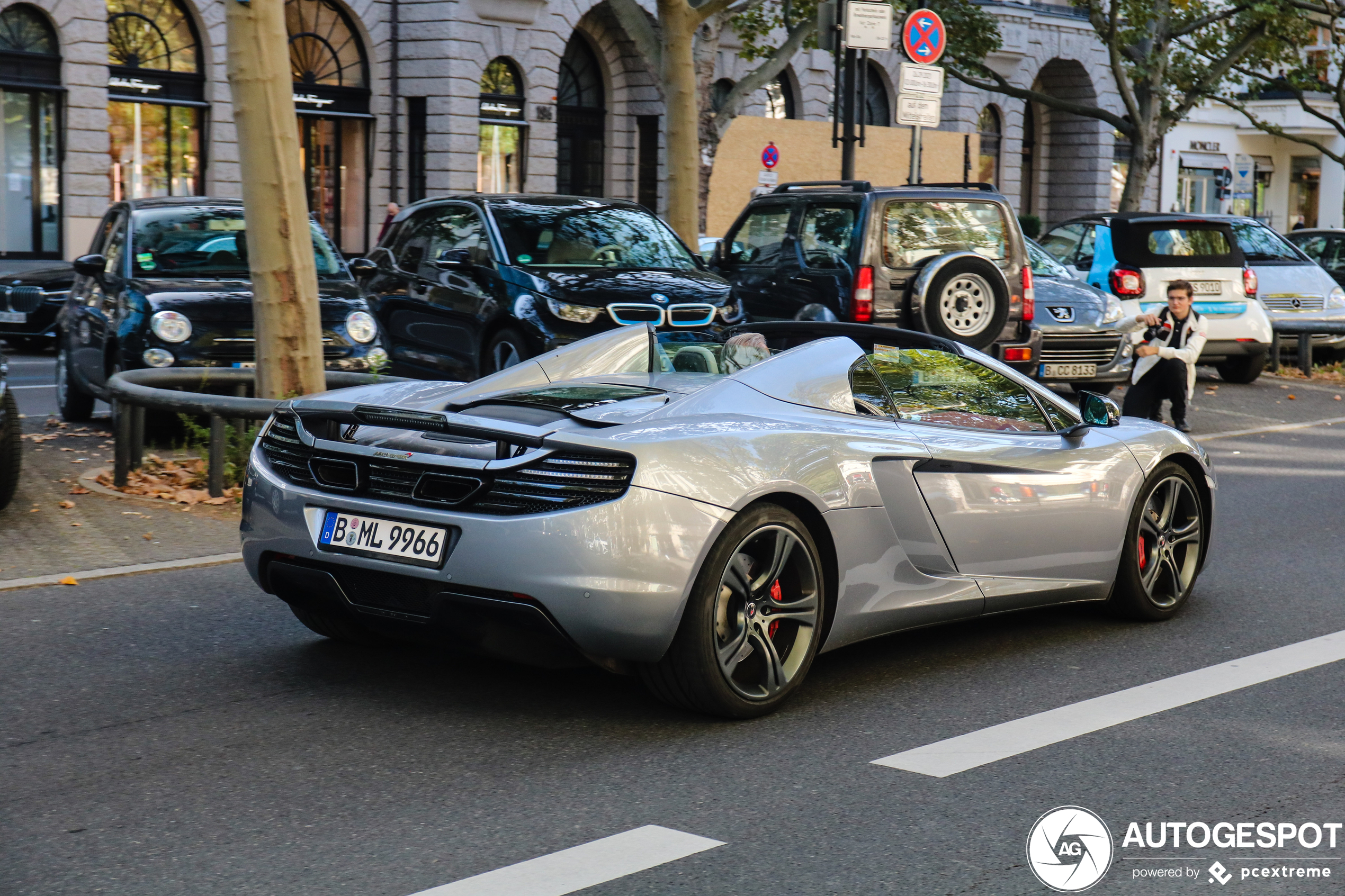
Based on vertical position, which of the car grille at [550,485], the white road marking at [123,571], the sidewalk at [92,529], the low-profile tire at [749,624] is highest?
the car grille at [550,485]

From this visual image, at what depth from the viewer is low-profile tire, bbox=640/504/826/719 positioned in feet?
15.9

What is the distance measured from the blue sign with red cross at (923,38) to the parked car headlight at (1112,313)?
2.81m

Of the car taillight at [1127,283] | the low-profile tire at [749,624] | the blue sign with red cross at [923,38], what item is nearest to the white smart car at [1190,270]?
the car taillight at [1127,283]

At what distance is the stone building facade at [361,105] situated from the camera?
27.7 meters

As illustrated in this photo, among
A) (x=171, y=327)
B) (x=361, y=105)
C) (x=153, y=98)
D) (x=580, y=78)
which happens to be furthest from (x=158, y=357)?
(x=580, y=78)

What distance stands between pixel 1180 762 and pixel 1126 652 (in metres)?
1.51

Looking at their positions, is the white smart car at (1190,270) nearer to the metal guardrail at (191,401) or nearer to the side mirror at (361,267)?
the side mirror at (361,267)

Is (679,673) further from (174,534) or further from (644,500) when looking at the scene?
(174,534)

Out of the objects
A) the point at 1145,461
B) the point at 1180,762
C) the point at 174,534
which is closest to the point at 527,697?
the point at 1180,762

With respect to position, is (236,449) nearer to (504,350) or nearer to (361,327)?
(361,327)

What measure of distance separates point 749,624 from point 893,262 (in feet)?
29.3

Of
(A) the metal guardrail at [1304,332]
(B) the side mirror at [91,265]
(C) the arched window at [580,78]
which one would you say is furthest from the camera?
(C) the arched window at [580,78]

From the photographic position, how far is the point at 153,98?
96.6ft

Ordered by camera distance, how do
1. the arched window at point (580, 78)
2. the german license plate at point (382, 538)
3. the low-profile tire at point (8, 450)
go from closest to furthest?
the german license plate at point (382, 538), the low-profile tire at point (8, 450), the arched window at point (580, 78)
